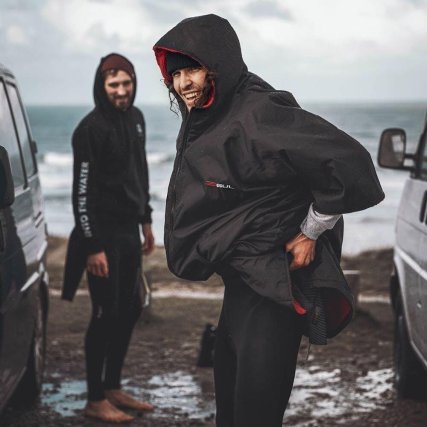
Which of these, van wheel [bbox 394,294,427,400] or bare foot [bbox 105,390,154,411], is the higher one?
van wheel [bbox 394,294,427,400]

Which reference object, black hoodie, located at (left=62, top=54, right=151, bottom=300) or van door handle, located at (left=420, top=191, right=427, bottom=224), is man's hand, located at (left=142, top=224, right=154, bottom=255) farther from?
van door handle, located at (left=420, top=191, right=427, bottom=224)

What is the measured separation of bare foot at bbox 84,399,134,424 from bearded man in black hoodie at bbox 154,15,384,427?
2147 mm

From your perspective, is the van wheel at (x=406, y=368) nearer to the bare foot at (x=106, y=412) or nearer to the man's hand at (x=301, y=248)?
the bare foot at (x=106, y=412)

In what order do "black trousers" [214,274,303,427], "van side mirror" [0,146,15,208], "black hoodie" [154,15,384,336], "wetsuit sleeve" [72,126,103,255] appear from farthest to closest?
"wetsuit sleeve" [72,126,103,255] → "van side mirror" [0,146,15,208] → "black trousers" [214,274,303,427] → "black hoodie" [154,15,384,336]

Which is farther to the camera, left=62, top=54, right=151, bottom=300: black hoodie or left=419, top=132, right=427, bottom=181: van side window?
left=419, top=132, right=427, bottom=181: van side window

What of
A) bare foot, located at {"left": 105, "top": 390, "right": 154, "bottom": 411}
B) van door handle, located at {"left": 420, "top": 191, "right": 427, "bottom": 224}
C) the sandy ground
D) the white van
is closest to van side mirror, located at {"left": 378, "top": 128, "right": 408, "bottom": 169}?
the white van

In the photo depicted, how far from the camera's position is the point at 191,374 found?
21.5 feet

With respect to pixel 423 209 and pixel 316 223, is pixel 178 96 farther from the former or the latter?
pixel 423 209

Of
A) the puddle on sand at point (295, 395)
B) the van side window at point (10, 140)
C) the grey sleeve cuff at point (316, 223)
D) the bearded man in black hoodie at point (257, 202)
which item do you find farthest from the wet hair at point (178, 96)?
the puddle on sand at point (295, 395)

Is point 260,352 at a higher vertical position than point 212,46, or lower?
lower

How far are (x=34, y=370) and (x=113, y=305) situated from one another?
28.1 inches

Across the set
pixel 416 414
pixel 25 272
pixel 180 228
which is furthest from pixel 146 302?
pixel 180 228

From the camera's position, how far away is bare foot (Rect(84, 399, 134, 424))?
208 inches

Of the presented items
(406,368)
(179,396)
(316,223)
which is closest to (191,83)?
(316,223)
